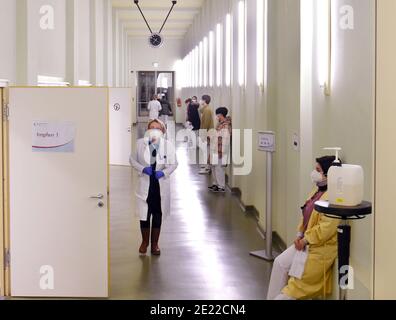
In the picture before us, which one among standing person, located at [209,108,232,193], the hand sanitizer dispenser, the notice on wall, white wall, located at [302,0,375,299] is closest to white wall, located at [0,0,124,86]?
the notice on wall

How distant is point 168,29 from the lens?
2983 cm

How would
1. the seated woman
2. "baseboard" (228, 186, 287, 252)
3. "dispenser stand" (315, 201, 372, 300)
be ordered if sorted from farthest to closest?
"baseboard" (228, 186, 287, 252) → the seated woman → "dispenser stand" (315, 201, 372, 300)

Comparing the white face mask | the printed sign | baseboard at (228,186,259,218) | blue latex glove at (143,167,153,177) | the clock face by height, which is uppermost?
the clock face

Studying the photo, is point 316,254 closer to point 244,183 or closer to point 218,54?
point 244,183

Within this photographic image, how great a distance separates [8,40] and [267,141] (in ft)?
10.5

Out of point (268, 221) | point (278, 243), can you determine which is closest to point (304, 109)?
point (268, 221)

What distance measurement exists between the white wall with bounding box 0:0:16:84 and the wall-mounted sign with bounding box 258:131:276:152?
2.95 meters

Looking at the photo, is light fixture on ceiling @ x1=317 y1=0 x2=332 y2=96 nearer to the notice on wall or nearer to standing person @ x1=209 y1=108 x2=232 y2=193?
the notice on wall

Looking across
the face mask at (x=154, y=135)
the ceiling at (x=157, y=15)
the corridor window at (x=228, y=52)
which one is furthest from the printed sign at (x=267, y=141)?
the ceiling at (x=157, y=15)

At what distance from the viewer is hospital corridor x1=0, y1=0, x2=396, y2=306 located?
3.60 metres

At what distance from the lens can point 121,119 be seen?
14.8m

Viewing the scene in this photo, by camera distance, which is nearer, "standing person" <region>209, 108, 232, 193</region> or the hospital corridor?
the hospital corridor

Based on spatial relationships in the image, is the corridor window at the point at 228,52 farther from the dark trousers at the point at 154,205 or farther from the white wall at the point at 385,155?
the white wall at the point at 385,155

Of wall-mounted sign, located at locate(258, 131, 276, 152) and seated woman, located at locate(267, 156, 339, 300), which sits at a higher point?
wall-mounted sign, located at locate(258, 131, 276, 152)
